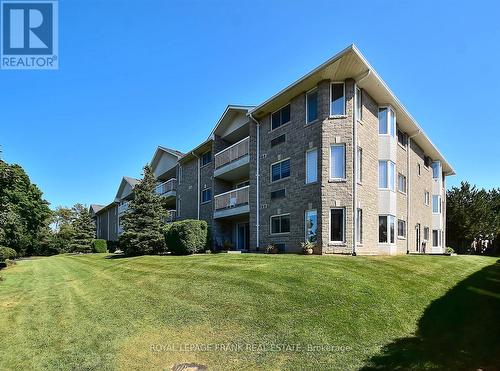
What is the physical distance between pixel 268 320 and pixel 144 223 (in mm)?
18819

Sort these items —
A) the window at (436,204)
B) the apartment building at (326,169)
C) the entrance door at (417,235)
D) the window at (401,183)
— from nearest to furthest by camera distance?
1. the apartment building at (326,169)
2. the window at (401,183)
3. the entrance door at (417,235)
4. the window at (436,204)

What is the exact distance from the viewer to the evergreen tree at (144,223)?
83.4 ft

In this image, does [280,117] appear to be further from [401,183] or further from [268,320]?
[268,320]

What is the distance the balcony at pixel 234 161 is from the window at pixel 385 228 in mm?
8774

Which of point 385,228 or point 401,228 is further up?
point 385,228

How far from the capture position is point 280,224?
20.5m

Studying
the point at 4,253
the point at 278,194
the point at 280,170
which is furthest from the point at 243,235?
the point at 4,253

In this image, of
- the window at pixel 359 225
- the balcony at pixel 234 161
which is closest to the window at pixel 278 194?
the balcony at pixel 234 161

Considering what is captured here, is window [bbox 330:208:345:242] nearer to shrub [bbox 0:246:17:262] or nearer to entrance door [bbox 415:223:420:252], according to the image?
entrance door [bbox 415:223:420:252]

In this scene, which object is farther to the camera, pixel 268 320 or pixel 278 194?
pixel 278 194

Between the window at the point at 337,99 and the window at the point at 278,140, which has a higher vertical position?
the window at the point at 337,99

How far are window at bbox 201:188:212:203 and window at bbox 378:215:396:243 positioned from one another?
44.1ft

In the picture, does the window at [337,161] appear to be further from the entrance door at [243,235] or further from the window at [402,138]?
the entrance door at [243,235]

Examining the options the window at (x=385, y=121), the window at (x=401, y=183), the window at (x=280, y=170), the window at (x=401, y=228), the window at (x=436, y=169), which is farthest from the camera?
the window at (x=436, y=169)
